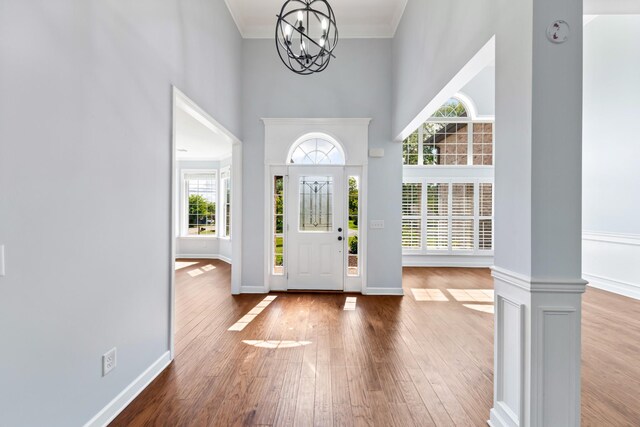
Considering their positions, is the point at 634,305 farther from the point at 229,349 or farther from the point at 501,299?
the point at 229,349

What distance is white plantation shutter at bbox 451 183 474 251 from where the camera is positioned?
24.7ft

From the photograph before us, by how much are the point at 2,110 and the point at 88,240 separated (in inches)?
29.3

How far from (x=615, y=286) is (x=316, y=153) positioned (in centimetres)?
510

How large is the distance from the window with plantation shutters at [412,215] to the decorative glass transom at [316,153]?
10.4ft

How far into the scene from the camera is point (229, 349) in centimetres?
296

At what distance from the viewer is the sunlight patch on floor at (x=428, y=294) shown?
475cm

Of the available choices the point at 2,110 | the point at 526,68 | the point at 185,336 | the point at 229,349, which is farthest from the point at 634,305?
the point at 2,110

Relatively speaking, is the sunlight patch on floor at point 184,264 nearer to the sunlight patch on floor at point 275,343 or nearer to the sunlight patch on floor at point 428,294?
the sunlight patch on floor at point 275,343

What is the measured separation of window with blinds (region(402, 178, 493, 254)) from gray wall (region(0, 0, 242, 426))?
6.08 meters

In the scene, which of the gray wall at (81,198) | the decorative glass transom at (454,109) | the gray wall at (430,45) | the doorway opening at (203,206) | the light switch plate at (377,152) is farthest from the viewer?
the doorway opening at (203,206)

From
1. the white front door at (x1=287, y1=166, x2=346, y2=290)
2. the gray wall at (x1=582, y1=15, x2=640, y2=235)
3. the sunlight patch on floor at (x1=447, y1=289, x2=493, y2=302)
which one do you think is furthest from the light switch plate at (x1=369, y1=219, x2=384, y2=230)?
the gray wall at (x1=582, y1=15, x2=640, y2=235)

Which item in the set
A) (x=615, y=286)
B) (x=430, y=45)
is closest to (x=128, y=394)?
(x=430, y=45)

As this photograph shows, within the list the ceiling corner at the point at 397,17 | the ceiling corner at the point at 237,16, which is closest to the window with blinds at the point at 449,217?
the ceiling corner at the point at 397,17

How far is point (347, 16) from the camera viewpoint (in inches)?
183
